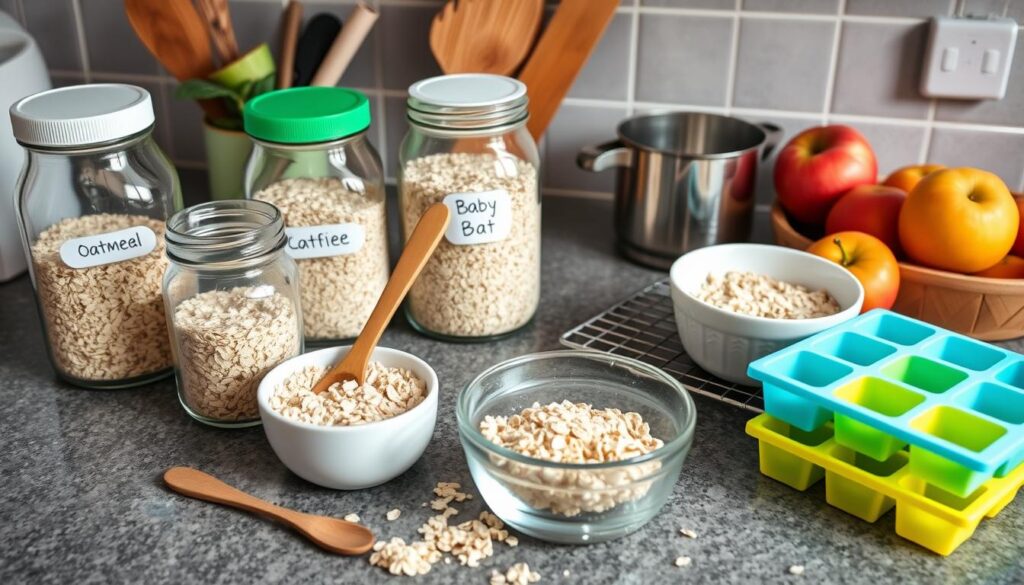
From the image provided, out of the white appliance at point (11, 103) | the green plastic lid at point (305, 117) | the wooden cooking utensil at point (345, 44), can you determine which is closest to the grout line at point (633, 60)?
the wooden cooking utensil at point (345, 44)

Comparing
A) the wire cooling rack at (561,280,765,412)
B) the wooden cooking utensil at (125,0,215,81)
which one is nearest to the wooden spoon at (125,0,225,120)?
the wooden cooking utensil at (125,0,215,81)

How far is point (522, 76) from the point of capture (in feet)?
4.00

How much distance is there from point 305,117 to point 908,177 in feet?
2.30

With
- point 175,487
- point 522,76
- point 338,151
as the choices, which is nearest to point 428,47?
point 522,76

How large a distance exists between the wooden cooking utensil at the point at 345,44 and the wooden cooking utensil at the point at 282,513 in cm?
57

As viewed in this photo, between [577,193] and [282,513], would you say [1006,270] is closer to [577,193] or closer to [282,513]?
[577,193]

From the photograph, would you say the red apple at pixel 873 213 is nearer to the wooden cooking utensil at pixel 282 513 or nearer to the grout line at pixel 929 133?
the grout line at pixel 929 133

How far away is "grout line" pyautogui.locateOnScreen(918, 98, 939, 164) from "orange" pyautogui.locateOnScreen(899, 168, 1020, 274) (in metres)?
0.25

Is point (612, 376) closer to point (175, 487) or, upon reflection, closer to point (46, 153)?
point (175, 487)

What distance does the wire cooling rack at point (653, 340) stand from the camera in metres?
0.92

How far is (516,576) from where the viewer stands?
69 cm

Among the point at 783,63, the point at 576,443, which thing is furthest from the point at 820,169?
the point at 576,443

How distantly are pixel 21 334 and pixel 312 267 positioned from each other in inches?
14.9

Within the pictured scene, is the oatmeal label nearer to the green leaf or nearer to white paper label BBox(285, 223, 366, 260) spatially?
white paper label BBox(285, 223, 366, 260)
